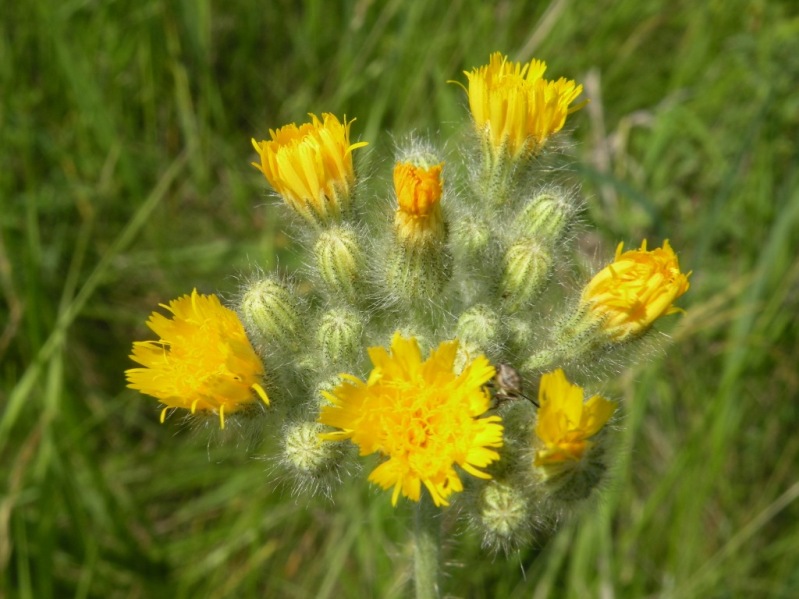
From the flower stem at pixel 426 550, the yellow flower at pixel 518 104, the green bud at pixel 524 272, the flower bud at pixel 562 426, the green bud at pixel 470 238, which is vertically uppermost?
the yellow flower at pixel 518 104

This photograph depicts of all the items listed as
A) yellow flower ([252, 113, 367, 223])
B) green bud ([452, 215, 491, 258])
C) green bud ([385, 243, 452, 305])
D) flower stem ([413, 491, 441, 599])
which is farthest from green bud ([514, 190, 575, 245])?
flower stem ([413, 491, 441, 599])

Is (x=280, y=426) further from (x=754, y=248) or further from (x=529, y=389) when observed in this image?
(x=754, y=248)

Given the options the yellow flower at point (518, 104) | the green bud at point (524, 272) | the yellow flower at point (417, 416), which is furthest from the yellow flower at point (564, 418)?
the yellow flower at point (518, 104)

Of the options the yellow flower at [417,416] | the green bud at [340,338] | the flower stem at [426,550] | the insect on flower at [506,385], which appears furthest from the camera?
the flower stem at [426,550]

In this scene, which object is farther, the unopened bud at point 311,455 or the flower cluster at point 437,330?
the unopened bud at point 311,455

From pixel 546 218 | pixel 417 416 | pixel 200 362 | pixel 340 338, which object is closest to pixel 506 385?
pixel 417 416

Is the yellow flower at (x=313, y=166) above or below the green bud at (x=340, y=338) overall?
above

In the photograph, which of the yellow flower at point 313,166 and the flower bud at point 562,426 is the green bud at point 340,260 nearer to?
the yellow flower at point 313,166
